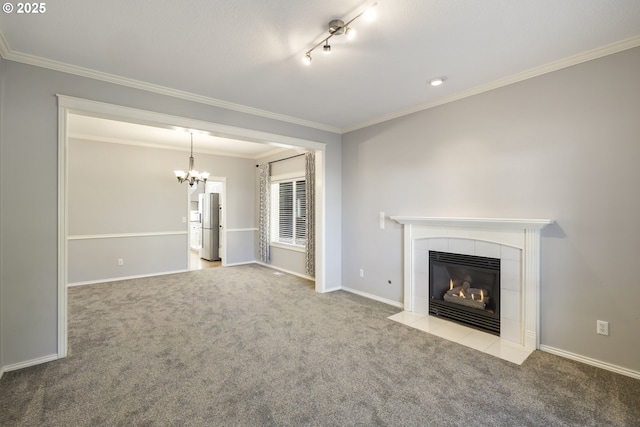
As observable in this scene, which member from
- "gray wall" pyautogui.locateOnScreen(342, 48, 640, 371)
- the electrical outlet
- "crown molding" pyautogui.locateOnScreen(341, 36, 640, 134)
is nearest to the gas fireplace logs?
"gray wall" pyautogui.locateOnScreen(342, 48, 640, 371)

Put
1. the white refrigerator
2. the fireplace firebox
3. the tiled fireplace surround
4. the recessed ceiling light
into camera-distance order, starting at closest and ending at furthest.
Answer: the tiled fireplace surround, the recessed ceiling light, the fireplace firebox, the white refrigerator

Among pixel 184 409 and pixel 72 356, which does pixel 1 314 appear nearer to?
pixel 72 356

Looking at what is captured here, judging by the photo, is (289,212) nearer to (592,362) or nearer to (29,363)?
(29,363)

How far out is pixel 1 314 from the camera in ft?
8.04

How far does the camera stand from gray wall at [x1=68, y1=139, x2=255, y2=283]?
17.7ft

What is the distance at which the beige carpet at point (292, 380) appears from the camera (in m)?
1.95

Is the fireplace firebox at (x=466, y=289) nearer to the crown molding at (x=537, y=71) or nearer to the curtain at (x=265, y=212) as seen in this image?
the crown molding at (x=537, y=71)

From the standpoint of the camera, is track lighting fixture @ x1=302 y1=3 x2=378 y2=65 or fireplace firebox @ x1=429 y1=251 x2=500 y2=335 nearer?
track lighting fixture @ x1=302 y1=3 x2=378 y2=65

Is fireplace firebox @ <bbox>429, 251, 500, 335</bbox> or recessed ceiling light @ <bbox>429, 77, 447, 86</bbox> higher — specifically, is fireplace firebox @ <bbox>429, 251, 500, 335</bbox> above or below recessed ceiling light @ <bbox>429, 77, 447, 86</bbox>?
below

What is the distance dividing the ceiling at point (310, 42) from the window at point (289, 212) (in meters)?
3.18

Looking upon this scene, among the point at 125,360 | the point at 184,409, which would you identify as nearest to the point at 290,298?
the point at 125,360

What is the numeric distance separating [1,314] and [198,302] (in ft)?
7.05

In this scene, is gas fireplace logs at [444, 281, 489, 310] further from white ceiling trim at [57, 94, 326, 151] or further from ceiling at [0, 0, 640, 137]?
white ceiling trim at [57, 94, 326, 151]

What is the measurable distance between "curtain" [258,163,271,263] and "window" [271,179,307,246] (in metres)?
0.13
